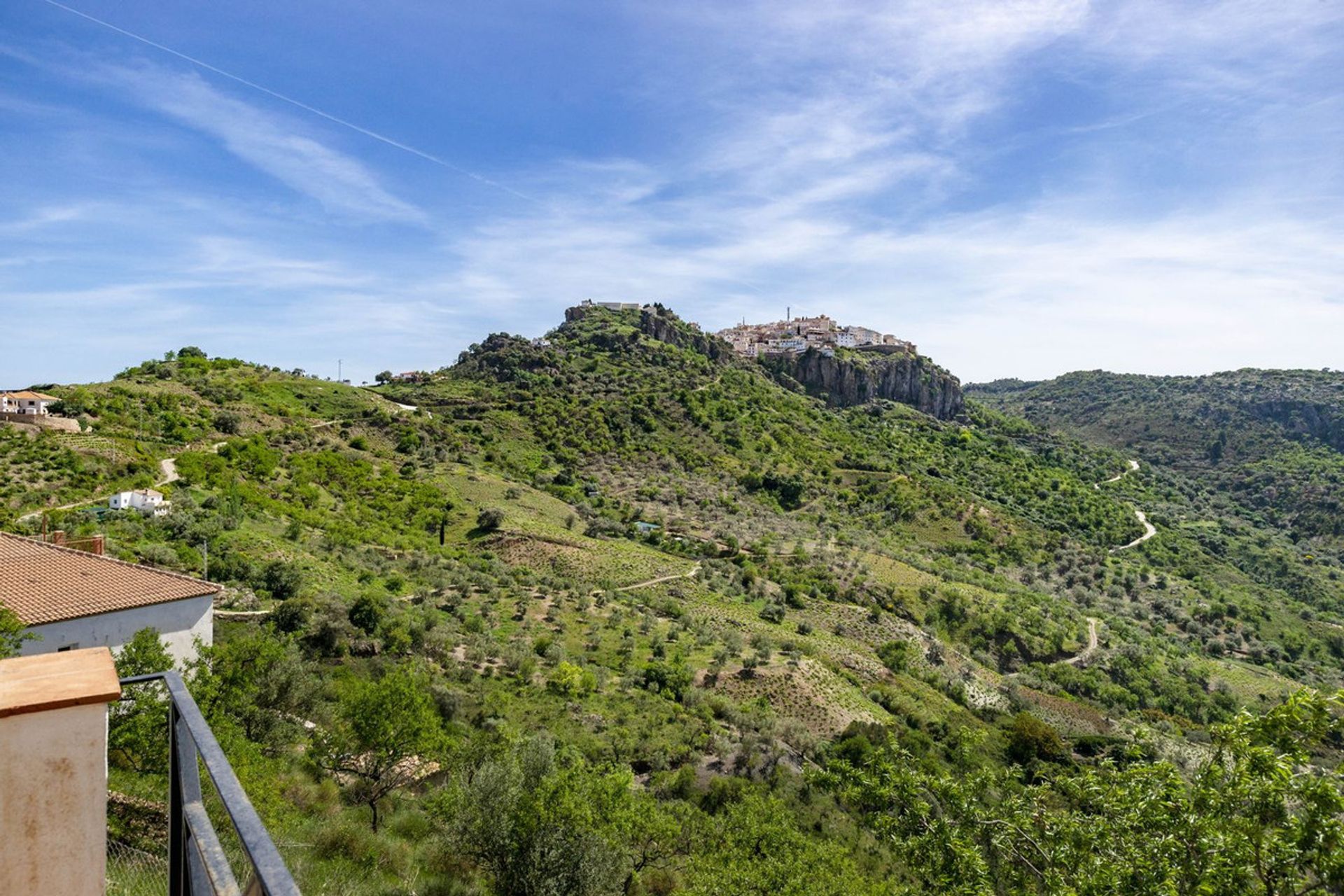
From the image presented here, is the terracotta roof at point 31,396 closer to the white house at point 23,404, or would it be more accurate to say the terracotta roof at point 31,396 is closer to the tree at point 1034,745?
the white house at point 23,404

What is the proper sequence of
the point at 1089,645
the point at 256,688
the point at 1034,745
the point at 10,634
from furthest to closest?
1. the point at 1089,645
2. the point at 1034,745
3. the point at 256,688
4. the point at 10,634

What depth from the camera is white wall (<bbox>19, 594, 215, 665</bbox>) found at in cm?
1570

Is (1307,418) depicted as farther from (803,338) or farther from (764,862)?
(764,862)

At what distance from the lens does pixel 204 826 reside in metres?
1.87

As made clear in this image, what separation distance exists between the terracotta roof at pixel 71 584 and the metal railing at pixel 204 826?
57.8 ft

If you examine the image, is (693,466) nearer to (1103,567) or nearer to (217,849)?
(1103,567)

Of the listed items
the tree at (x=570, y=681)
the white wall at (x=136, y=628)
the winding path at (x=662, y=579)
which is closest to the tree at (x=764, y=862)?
the tree at (x=570, y=681)

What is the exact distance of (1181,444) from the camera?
4427 inches

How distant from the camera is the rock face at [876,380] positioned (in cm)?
10931

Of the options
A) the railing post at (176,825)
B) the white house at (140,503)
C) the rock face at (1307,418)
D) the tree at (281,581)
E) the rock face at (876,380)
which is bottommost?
the tree at (281,581)

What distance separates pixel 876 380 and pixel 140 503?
101m

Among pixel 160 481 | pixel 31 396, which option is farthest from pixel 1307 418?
pixel 31 396

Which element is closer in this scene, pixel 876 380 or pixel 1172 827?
pixel 1172 827

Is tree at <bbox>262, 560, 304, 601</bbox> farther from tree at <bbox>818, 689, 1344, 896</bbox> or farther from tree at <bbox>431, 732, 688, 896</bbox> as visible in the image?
tree at <bbox>818, 689, 1344, 896</bbox>
